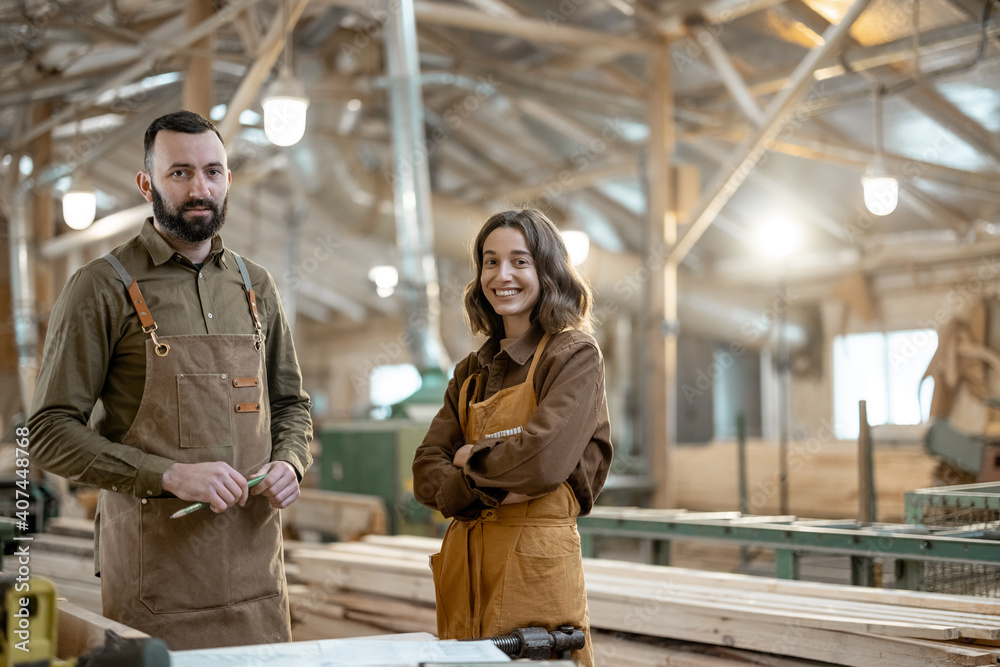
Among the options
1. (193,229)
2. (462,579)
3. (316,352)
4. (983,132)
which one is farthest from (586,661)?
(316,352)

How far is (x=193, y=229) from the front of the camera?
2.10 metres

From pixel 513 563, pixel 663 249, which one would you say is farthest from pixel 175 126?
pixel 663 249

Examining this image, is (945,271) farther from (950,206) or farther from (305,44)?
(305,44)

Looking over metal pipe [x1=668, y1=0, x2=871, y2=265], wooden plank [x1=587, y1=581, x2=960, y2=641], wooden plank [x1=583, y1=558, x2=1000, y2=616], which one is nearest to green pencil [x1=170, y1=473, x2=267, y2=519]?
wooden plank [x1=587, y1=581, x2=960, y2=641]

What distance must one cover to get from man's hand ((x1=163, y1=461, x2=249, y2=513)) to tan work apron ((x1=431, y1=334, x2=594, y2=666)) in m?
0.56

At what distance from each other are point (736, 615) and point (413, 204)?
4.46 meters

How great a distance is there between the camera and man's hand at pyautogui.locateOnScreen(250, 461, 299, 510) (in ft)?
6.82

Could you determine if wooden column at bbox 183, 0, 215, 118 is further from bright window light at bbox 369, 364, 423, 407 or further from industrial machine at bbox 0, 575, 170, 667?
bright window light at bbox 369, 364, 423, 407

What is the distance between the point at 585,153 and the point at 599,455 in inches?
402

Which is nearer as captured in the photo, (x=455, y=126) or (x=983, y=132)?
(x=983, y=132)

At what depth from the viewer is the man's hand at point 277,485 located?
2080mm

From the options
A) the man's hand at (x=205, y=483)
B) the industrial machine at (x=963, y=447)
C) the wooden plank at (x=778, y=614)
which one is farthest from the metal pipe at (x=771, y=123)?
the man's hand at (x=205, y=483)

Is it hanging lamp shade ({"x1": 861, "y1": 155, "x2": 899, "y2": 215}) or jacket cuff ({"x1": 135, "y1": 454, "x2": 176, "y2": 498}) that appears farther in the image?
hanging lamp shade ({"x1": 861, "y1": 155, "x2": 899, "y2": 215})

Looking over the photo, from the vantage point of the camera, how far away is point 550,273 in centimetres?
225
